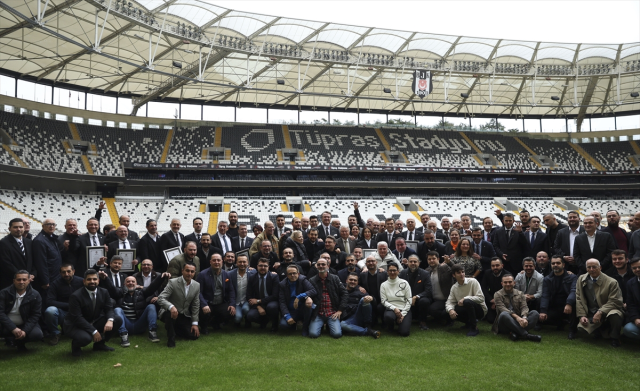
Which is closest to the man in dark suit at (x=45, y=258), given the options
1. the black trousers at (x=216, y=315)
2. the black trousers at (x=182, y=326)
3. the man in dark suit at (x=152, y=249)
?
the man in dark suit at (x=152, y=249)

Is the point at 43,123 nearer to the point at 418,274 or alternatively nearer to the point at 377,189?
the point at 377,189

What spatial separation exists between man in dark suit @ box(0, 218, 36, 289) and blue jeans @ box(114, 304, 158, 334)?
5.32ft

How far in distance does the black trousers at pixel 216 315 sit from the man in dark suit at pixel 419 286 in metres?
3.35

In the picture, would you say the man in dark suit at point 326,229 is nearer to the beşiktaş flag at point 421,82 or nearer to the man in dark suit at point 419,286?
the man in dark suit at point 419,286

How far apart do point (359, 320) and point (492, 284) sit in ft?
8.93

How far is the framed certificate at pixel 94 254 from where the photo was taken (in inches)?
334

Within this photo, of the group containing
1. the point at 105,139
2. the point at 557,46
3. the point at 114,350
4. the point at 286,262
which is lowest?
the point at 114,350

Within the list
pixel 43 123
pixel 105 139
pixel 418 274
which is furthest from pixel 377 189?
pixel 418 274

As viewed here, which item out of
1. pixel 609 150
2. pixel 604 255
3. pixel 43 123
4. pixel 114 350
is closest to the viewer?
pixel 114 350

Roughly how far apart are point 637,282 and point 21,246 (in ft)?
32.5

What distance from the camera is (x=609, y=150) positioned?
4784cm

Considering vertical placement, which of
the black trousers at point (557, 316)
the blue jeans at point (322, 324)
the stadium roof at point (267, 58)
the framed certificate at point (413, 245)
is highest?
the stadium roof at point (267, 58)

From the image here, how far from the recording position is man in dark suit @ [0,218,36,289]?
24.2ft

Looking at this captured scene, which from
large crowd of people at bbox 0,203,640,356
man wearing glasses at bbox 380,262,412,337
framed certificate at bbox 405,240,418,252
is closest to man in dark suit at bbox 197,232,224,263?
large crowd of people at bbox 0,203,640,356
